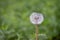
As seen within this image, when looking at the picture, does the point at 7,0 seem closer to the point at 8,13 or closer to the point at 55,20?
the point at 8,13

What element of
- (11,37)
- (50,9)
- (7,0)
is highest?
(7,0)

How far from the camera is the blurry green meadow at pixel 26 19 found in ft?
6.91

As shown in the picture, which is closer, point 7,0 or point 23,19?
point 23,19

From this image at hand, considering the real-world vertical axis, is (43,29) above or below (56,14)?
below

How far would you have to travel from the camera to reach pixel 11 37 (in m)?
2.07

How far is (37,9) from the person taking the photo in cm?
232

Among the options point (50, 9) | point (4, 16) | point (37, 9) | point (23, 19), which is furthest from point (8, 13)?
point (50, 9)

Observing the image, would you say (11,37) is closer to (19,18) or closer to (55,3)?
(19,18)

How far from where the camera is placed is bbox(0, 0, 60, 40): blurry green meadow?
6.91ft

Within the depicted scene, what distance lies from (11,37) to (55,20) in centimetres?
59

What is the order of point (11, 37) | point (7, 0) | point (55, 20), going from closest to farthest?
point (11, 37), point (55, 20), point (7, 0)

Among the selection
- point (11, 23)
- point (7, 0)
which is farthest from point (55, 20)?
point (7, 0)

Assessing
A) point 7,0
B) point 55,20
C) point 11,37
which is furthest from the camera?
point 7,0

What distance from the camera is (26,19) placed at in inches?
89.4
